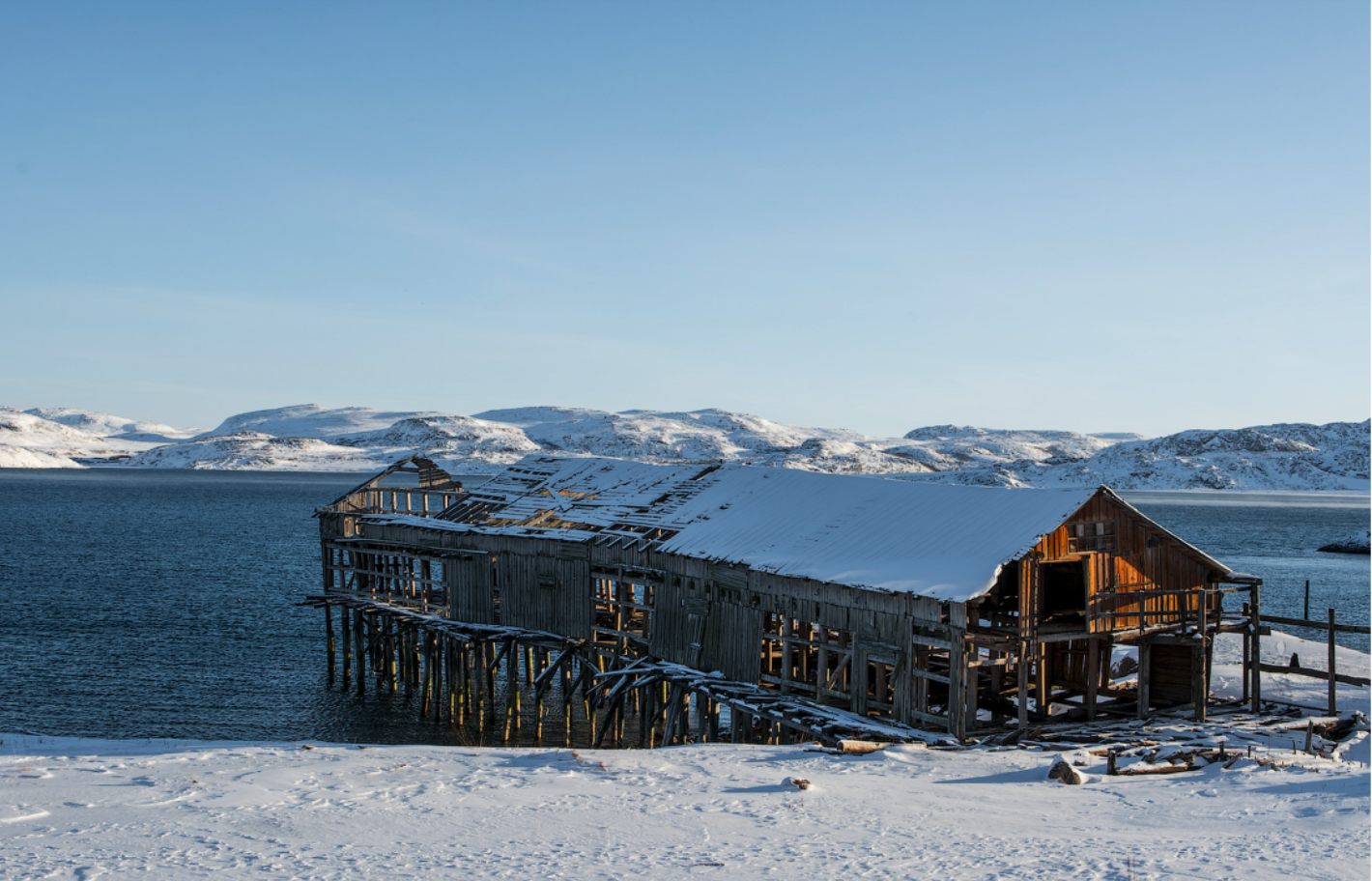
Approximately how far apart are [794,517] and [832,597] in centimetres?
509

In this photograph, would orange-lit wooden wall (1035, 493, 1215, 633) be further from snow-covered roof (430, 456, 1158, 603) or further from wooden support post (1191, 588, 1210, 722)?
snow-covered roof (430, 456, 1158, 603)

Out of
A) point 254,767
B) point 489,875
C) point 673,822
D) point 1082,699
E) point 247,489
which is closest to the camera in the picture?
point 489,875

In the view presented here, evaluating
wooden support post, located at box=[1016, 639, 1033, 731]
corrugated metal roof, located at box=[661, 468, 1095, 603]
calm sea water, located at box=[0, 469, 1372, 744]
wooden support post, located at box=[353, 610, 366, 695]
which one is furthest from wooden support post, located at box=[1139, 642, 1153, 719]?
wooden support post, located at box=[353, 610, 366, 695]

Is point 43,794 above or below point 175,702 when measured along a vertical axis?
above

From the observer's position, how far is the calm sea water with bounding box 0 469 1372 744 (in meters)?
33.2

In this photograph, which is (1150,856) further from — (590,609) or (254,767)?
(590,609)

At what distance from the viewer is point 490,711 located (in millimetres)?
34906

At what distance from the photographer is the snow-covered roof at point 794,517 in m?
24.6

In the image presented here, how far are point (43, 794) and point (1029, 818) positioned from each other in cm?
1478

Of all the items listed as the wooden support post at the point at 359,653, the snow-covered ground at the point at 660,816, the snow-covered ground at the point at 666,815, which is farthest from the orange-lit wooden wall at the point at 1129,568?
the wooden support post at the point at 359,653

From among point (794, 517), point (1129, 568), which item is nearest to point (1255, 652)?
point (1129, 568)

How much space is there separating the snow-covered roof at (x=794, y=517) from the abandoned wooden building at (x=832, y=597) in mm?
81

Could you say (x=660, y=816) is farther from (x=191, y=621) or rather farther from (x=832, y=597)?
(x=191, y=621)

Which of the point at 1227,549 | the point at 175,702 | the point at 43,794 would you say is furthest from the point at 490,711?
the point at 1227,549
